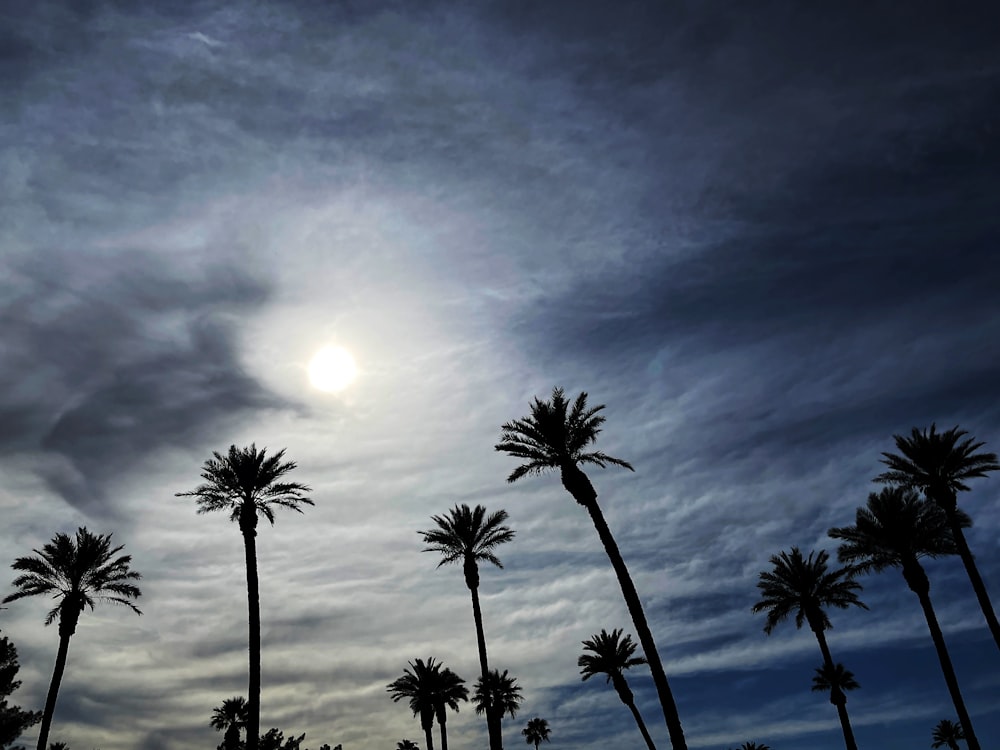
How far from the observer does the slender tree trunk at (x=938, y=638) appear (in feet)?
133

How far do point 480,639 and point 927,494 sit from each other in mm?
27667

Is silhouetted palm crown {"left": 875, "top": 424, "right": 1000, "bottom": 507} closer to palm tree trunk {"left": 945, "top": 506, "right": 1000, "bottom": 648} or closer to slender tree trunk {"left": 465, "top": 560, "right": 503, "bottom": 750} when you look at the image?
palm tree trunk {"left": 945, "top": 506, "right": 1000, "bottom": 648}

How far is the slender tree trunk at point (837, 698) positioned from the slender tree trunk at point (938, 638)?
26.9 ft

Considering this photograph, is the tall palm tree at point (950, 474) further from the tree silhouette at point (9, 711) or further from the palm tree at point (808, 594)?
the tree silhouette at point (9, 711)

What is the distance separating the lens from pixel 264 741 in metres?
60.2

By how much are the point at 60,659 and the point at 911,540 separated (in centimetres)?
4873

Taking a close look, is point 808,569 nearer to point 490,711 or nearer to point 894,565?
point 894,565

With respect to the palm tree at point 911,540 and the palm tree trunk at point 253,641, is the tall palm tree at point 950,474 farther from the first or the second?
the palm tree trunk at point 253,641

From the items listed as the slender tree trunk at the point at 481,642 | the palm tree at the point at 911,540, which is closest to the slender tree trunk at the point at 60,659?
the slender tree trunk at the point at 481,642

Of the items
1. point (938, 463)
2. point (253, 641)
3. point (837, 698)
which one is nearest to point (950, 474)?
point (938, 463)

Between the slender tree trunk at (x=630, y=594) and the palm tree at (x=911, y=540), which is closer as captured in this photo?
the slender tree trunk at (x=630, y=594)

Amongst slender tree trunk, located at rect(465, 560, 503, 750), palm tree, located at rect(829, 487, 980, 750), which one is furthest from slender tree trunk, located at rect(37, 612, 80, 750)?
palm tree, located at rect(829, 487, 980, 750)

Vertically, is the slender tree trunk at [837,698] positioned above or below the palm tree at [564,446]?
below

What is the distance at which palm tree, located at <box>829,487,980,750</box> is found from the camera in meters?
41.0
